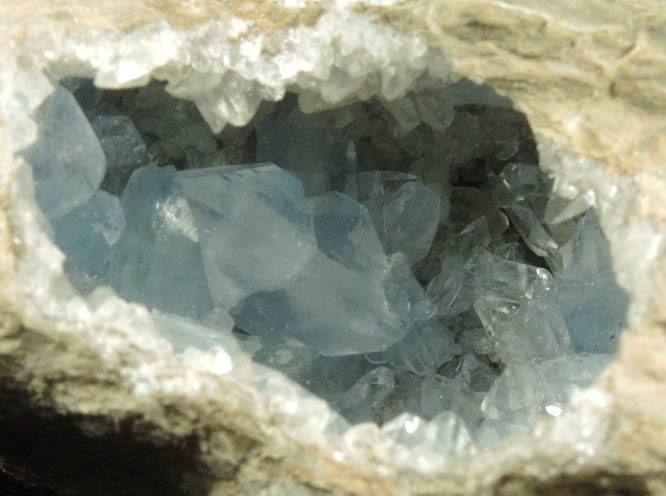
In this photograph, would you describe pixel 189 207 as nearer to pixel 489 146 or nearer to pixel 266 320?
pixel 266 320

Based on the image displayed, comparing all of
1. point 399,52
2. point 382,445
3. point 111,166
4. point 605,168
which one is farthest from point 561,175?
point 111,166

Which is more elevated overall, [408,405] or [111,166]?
[111,166]

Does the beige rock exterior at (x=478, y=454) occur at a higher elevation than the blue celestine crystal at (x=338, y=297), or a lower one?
higher

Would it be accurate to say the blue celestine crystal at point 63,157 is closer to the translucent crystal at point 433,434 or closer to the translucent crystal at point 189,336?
the translucent crystal at point 189,336

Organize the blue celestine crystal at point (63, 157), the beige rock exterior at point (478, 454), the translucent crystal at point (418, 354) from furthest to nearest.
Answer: the translucent crystal at point (418, 354), the blue celestine crystal at point (63, 157), the beige rock exterior at point (478, 454)

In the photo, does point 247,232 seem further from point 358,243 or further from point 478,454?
point 478,454

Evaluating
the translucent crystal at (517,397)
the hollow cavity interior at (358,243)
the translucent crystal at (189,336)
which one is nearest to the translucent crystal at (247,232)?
the hollow cavity interior at (358,243)

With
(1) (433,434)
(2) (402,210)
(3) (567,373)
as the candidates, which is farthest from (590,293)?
(1) (433,434)
